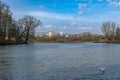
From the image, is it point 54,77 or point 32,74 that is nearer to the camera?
point 54,77

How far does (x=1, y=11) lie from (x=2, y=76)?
69727mm

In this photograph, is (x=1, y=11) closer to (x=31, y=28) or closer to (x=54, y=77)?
(x=31, y=28)

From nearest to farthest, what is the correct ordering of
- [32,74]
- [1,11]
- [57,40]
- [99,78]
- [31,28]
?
[99,78], [32,74], [1,11], [31,28], [57,40]

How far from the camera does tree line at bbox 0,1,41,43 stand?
88.4m

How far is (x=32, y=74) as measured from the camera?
20.7m

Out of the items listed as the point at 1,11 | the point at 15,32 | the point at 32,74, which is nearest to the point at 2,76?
the point at 32,74

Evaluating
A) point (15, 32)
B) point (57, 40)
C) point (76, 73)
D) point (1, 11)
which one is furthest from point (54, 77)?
point (57, 40)

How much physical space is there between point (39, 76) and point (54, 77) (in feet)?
3.71

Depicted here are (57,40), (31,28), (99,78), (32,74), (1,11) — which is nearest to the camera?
(99,78)

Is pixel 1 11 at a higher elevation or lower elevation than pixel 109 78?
higher

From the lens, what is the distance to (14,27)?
320 ft

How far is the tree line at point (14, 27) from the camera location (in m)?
88.4

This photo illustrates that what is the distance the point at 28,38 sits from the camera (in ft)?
378

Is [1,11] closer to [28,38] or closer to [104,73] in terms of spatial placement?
[28,38]
